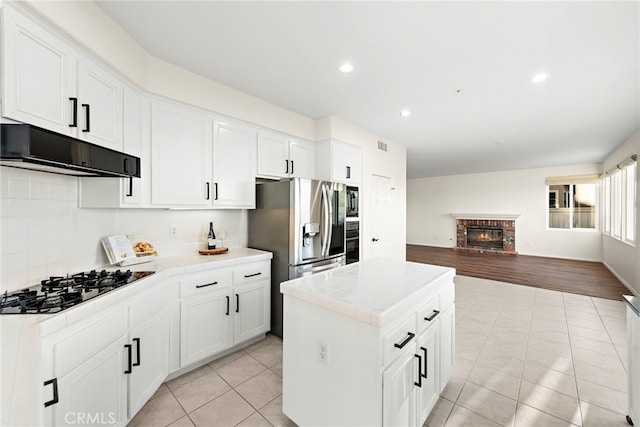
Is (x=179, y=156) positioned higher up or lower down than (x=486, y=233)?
higher up

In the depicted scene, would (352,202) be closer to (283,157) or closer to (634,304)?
(283,157)

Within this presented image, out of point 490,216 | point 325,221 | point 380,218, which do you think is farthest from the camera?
point 490,216

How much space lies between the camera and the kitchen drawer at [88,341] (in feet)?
3.93

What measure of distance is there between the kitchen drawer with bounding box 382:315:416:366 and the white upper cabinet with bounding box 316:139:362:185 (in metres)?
2.50

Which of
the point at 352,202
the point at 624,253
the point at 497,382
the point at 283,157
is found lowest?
the point at 497,382

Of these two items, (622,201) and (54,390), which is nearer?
(54,390)

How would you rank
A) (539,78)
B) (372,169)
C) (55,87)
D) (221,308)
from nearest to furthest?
(55,87) → (221,308) → (539,78) → (372,169)

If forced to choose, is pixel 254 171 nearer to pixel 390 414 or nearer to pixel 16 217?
pixel 16 217

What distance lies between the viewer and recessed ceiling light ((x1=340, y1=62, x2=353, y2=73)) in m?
2.38

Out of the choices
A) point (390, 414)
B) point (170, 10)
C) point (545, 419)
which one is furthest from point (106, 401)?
point (545, 419)

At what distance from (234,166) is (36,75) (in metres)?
1.58

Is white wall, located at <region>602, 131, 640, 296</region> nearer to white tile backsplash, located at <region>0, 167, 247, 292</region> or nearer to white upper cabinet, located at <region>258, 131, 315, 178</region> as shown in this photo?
white upper cabinet, located at <region>258, 131, 315, 178</region>

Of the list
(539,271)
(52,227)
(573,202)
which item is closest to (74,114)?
(52,227)

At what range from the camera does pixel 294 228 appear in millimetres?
2758
